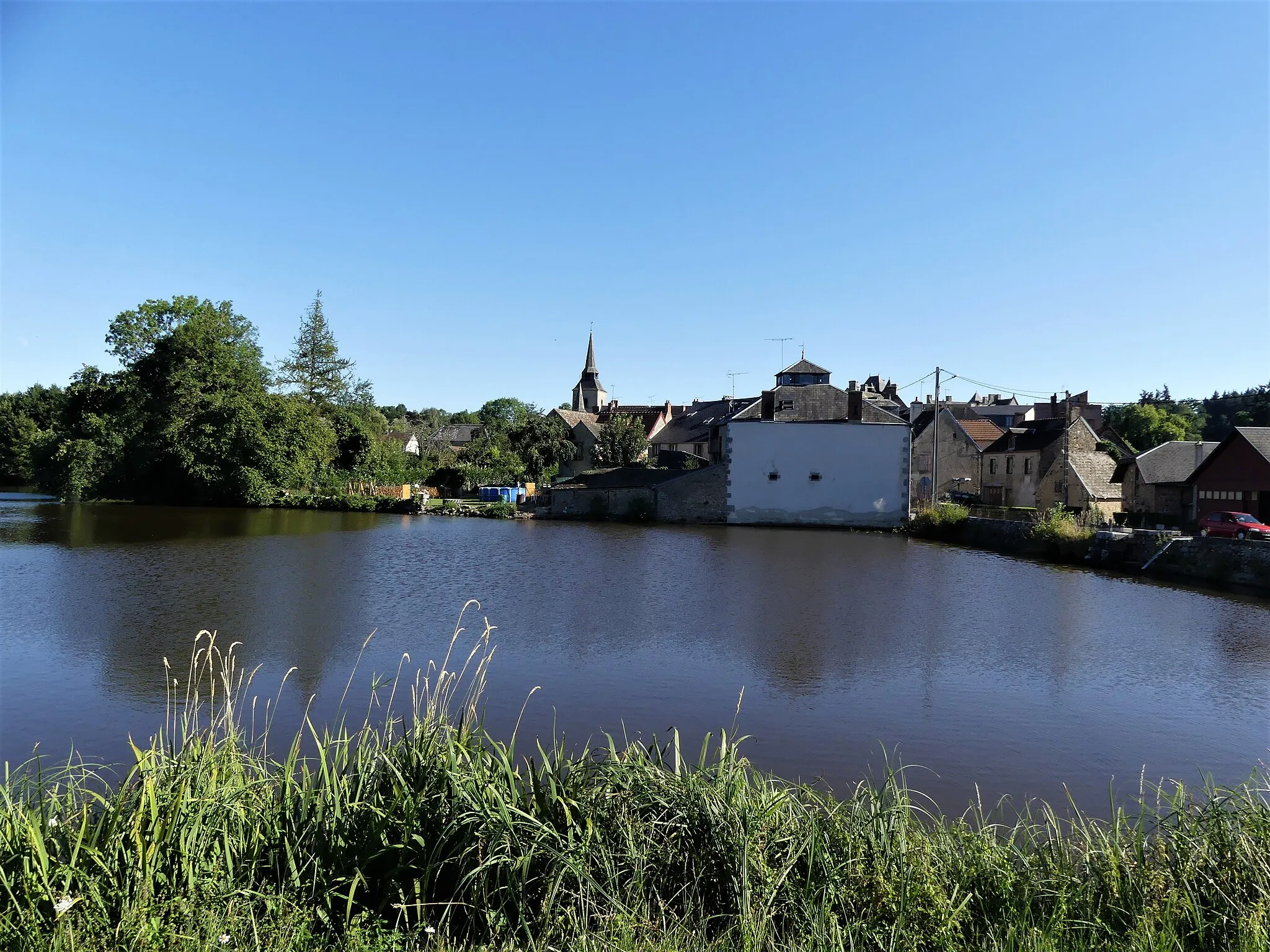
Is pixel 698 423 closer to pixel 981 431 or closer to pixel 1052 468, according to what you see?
pixel 981 431

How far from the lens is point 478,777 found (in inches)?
177

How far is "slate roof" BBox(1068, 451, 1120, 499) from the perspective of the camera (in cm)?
3406

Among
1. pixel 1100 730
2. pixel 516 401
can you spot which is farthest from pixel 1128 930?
pixel 516 401

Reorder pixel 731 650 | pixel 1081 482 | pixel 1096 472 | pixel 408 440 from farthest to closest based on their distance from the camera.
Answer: pixel 408 440 < pixel 1096 472 < pixel 1081 482 < pixel 731 650

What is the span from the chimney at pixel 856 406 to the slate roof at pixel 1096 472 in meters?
9.12

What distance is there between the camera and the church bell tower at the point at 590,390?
85.4m

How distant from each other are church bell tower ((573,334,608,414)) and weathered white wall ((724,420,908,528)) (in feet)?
153

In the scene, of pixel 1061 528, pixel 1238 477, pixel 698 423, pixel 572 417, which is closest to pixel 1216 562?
pixel 1061 528

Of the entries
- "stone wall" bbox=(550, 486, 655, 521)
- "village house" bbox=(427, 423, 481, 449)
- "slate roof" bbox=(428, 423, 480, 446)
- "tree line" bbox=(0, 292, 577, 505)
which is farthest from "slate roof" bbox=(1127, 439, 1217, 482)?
"slate roof" bbox=(428, 423, 480, 446)

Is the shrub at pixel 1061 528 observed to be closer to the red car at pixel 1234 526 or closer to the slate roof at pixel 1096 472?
the red car at pixel 1234 526

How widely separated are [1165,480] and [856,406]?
12.9 metres

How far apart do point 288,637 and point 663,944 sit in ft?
33.0

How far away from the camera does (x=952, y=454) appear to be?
46.0 meters

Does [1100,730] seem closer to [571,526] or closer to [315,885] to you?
[315,885]
